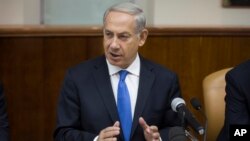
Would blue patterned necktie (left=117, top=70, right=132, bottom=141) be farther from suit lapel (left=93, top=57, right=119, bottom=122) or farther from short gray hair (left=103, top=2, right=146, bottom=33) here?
short gray hair (left=103, top=2, right=146, bottom=33)

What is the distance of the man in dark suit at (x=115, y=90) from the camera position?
7.44 feet

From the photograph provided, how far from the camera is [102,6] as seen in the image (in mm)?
3867

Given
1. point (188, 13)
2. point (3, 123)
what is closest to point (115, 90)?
point (3, 123)

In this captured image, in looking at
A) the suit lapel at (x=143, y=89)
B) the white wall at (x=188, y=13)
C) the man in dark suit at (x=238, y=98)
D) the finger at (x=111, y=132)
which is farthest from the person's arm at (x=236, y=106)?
the white wall at (x=188, y=13)

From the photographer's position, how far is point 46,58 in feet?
11.2

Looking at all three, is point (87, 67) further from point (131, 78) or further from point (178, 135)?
point (178, 135)

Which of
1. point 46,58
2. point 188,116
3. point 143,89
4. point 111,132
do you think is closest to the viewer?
point 188,116

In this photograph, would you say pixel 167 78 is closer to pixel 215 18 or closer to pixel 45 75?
pixel 45 75

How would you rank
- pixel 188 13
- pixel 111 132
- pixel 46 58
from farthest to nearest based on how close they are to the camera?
pixel 188 13 → pixel 46 58 → pixel 111 132

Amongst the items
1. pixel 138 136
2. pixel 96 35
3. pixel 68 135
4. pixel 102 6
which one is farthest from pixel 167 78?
pixel 102 6

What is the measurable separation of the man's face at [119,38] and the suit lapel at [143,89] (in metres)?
0.12

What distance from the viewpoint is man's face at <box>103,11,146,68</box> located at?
7.39 feet

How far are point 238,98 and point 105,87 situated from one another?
0.66 m

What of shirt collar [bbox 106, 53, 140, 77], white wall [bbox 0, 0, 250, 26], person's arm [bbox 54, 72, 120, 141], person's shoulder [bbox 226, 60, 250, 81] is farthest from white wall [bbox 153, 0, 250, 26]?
person's arm [bbox 54, 72, 120, 141]
